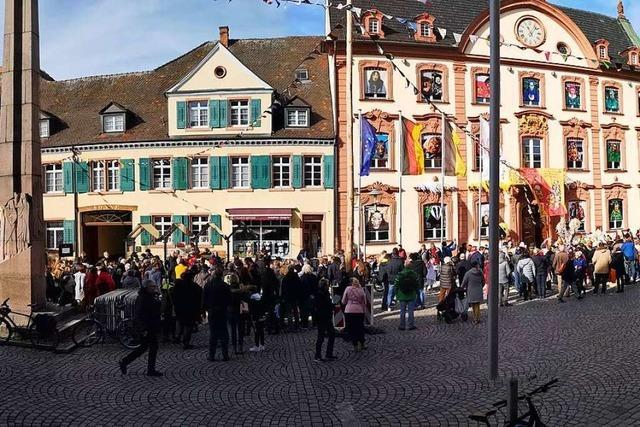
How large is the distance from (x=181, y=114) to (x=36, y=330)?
64.4 ft

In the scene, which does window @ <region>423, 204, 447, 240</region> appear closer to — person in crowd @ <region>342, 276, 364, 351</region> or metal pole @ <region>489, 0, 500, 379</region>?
person in crowd @ <region>342, 276, 364, 351</region>

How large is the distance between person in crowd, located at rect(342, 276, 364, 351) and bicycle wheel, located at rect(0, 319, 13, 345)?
672 centimetres

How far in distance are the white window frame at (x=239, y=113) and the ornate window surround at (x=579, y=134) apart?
17.4 m

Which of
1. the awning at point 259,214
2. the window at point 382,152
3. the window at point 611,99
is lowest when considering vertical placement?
the awning at point 259,214

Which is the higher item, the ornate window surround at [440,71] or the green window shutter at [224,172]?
the ornate window surround at [440,71]

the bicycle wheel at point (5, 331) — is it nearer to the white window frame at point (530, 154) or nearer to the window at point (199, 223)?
the window at point (199, 223)

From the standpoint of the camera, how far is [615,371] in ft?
30.6

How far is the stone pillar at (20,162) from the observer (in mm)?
13047

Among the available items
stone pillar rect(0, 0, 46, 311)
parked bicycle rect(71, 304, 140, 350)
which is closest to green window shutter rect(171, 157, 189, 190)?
stone pillar rect(0, 0, 46, 311)

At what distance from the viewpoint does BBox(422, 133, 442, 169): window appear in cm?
3105

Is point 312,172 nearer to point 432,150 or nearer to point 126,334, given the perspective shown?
point 432,150

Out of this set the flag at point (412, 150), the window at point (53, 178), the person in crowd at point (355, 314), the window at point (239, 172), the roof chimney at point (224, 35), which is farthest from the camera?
the roof chimney at point (224, 35)

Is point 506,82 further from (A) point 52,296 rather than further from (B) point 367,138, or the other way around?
(A) point 52,296

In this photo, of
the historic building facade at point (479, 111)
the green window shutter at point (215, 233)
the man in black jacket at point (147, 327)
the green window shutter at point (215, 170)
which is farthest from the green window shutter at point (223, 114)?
the man in black jacket at point (147, 327)
